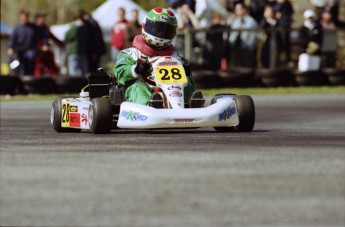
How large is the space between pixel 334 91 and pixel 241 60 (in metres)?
2.12

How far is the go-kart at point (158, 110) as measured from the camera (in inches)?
358

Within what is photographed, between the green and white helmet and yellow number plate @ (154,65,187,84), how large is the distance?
498mm

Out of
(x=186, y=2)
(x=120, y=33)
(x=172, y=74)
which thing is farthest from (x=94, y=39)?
(x=172, y=74)

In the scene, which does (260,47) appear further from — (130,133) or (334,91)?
(130,133)

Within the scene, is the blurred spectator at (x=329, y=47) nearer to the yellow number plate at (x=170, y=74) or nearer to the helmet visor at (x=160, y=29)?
the helmet visor at (x=160, y=29)

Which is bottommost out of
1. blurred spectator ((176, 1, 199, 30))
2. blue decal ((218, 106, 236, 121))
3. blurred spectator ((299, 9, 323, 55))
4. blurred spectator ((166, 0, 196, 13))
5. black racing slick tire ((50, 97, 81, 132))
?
black racing slick tire ((50, 97, 81, 132))

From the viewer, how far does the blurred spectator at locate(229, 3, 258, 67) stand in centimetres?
2023

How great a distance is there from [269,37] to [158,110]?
11519 millimetres

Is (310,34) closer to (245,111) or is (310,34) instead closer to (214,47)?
(214,47)

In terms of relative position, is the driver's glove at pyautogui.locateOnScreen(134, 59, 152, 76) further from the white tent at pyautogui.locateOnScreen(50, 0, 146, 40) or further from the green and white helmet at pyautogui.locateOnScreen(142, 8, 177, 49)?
the white tent at pyautogui.locateOnScreen(50, 0, 146, 40)

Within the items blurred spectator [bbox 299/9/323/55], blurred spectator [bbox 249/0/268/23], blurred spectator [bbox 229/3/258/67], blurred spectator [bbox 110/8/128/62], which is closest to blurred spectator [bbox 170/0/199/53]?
blurred spectator [bbox 229/3/258/67]

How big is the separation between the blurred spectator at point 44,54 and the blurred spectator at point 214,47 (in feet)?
8.34

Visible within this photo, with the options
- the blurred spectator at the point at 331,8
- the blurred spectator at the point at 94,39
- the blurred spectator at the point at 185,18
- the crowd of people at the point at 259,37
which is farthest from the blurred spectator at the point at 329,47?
the blurred spectator at the point at 94,39

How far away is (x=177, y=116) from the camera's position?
29.7ft
